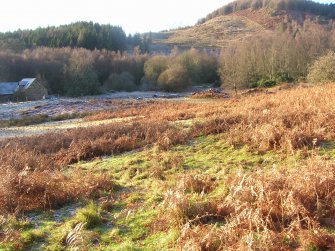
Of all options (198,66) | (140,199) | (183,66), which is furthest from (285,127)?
(198,66)

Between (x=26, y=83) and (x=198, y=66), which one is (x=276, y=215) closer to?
(x=26, y=83)

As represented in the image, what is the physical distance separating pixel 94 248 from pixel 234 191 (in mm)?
2257

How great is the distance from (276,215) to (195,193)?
67.8 inches

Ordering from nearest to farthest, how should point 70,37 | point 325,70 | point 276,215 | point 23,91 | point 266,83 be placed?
point 276,215
point 325,70
point 266,83
point 23,91
point 70,37

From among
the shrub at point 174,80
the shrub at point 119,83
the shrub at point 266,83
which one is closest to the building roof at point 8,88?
the shrub at point 119,83

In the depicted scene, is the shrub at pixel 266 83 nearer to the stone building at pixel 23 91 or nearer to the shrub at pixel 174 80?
the shrub at pixel 174 80

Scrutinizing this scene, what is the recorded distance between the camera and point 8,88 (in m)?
70.3

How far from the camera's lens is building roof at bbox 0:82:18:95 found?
227 ft

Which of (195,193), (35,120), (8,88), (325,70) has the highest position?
(325,70)

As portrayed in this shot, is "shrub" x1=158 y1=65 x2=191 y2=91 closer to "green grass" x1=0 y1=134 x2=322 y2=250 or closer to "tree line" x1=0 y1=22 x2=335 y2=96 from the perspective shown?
"tree line" x1=0 y1=22 x2=335 y2=96

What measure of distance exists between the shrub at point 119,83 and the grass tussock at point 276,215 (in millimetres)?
75219

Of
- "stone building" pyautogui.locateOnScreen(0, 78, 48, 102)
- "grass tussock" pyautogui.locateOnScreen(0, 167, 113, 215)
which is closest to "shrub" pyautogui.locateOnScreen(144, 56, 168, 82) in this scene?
"stone building" pyautogui.locateOnScreen(0, 78, 48, 102)

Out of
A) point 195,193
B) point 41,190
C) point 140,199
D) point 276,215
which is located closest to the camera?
point 276,215

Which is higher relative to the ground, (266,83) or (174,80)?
(266,83)
